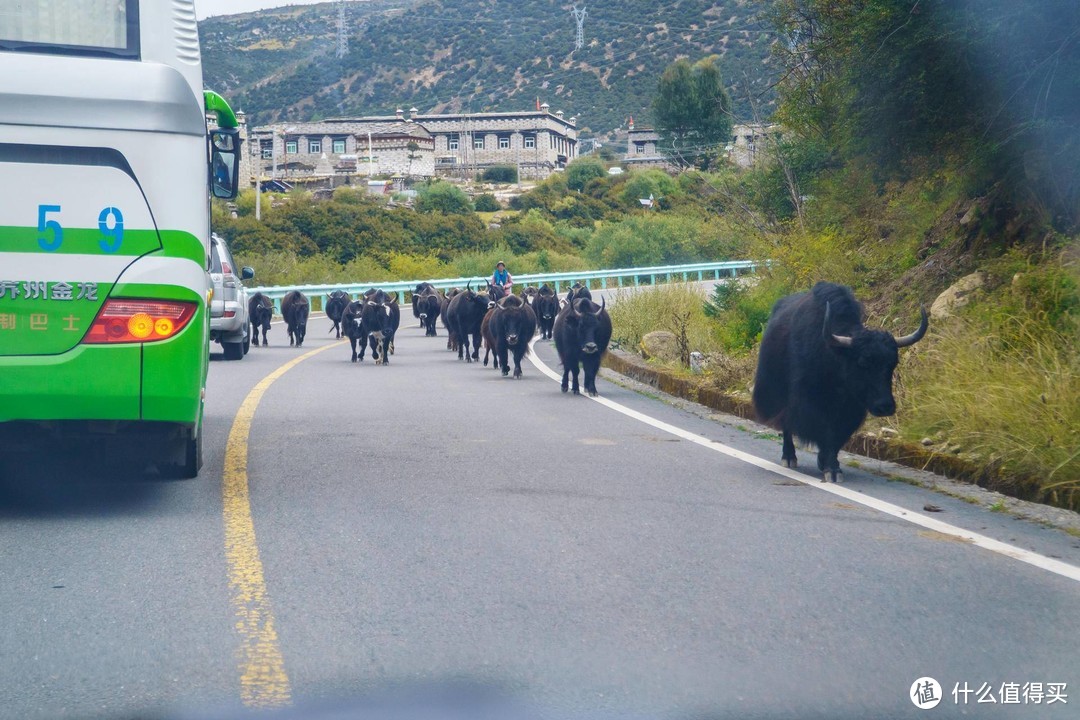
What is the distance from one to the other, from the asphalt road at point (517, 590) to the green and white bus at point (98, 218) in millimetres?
761

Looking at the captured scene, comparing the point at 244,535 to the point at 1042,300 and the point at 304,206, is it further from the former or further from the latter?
the point at 304,206

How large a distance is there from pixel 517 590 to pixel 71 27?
4.18 m

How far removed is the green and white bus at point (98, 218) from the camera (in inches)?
289

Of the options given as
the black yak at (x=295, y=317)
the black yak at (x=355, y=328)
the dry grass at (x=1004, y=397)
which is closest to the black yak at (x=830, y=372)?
the dry grass at (x=1004, y=397)

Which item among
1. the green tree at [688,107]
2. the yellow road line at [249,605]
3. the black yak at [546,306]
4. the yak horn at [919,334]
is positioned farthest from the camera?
the green tree at [688,107]

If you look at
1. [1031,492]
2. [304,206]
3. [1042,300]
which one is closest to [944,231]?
[1042,300]

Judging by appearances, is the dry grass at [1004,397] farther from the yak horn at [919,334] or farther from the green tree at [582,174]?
the green tree at [582,174]

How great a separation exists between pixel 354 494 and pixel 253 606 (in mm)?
2820

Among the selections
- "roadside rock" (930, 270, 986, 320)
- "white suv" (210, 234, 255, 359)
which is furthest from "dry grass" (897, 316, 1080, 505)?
"white suv" (210, 234, 255, 359)

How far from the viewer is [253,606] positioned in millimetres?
5727

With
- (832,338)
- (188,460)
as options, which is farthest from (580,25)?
(188,460)

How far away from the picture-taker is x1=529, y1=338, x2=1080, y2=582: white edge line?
664 cm

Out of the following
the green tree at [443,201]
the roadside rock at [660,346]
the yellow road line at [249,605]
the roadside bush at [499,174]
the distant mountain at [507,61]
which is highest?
the distant mountain at [507,61]

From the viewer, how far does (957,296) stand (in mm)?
13023
